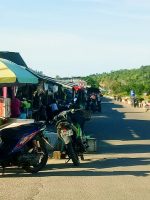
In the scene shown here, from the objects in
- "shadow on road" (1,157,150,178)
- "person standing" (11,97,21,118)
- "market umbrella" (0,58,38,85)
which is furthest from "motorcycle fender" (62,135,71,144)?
Answer: "person standing" (11,97,21,118)

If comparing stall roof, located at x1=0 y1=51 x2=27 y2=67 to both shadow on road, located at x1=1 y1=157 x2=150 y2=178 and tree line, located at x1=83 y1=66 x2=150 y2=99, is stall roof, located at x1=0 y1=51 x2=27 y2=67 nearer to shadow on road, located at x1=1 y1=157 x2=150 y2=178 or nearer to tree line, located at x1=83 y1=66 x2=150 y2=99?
shadow on road, located at x1=1 y1=157 x2=150 y2=178

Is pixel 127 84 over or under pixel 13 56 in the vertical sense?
under

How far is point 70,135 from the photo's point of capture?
1148 cm

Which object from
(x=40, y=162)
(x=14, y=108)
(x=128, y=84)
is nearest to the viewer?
(x=40, y=162)

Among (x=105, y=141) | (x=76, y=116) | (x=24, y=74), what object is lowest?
(x=105, y=141)

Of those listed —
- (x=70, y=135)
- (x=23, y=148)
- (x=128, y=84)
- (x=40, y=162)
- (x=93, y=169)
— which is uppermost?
(x=128, y=84)

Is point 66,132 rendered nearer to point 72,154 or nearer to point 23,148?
point 72,154

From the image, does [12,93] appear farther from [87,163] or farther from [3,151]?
[3,151]

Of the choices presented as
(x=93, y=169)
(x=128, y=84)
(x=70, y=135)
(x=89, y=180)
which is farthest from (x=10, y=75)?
(x=128, y=84)

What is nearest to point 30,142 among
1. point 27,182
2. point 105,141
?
point 27,182

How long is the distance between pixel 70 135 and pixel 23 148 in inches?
62.2

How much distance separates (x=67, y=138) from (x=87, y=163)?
0.72 metres

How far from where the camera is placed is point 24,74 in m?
12.6

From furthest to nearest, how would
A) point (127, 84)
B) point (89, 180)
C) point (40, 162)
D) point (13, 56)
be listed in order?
point (127, 84) < point (13, 56) < point (40, 162) < point (89, 180)
